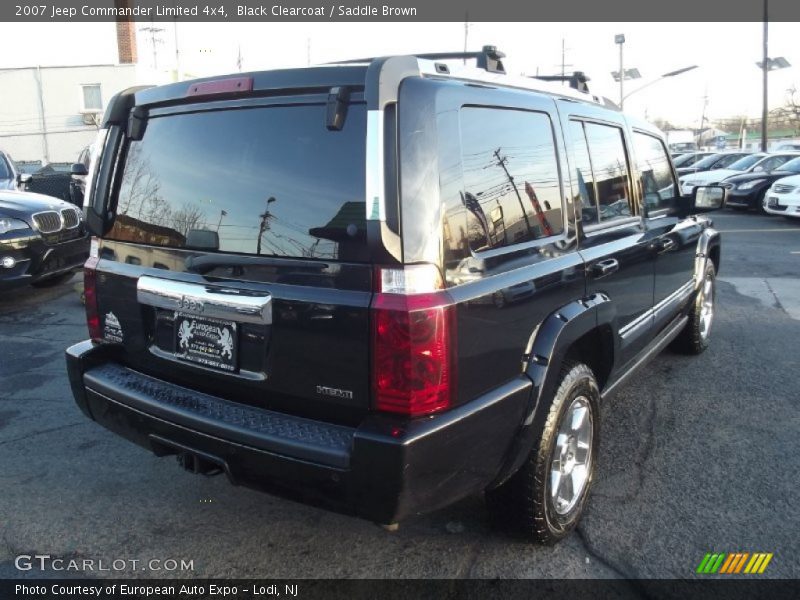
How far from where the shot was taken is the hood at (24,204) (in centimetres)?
703

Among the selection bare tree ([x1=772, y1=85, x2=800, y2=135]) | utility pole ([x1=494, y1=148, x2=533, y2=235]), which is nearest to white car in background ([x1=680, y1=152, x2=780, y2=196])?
utility pole ([x1=494, y1=148, x2=533, y2=235])

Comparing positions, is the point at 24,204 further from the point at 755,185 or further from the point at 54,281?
the point at 755,185

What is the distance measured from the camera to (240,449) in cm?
244

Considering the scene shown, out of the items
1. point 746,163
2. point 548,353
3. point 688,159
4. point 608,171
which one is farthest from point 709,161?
point 548,353

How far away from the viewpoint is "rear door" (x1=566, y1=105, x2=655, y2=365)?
126 inches

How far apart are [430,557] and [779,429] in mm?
2558

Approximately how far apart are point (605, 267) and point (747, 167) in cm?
2029

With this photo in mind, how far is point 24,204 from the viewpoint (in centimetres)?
727

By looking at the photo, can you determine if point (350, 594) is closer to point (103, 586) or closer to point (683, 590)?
point (103, 586)

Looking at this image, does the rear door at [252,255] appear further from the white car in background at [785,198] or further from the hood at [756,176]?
the hood at [756,176]

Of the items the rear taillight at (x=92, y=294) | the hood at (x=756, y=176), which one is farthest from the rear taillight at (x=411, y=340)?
the hood at (x=756, y=176)

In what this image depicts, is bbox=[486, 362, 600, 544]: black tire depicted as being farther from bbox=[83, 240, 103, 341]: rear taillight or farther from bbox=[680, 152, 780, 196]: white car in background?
bbox=[680, 152, 780, 196]: white car in background

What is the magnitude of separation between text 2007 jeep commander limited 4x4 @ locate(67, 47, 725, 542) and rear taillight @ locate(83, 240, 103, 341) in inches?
0.6

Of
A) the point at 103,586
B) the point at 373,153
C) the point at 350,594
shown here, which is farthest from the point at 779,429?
the point at 103,586
